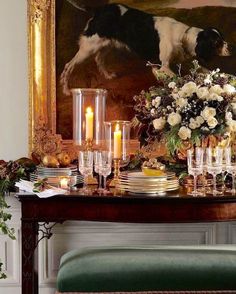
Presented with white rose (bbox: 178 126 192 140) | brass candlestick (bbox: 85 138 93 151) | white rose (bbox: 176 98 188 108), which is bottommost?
brass candlestick (bbox: 85 138 93 151)

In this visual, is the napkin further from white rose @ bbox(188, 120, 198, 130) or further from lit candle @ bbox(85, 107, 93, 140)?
white rose @ bbox(188, 120, 198, 130)

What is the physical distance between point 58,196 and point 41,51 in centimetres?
112

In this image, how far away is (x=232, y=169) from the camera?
313 centimetres

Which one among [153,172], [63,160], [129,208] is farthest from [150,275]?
[63,160]

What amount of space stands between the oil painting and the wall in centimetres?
24

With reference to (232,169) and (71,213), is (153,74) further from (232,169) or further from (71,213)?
(71,213)

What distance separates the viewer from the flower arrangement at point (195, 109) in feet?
10.0

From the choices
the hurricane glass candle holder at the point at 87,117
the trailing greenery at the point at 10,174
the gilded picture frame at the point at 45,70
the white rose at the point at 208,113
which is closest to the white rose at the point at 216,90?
the white rose at the point at 208,113

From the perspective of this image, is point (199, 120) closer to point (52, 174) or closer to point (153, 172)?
point (153, 172)

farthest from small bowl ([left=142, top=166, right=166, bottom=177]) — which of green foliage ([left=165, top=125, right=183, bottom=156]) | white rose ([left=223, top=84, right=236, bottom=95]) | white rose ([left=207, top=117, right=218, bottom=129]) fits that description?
white rose ([left=223, top=84, right=236, bottom=95])

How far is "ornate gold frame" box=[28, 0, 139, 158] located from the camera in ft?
11.6

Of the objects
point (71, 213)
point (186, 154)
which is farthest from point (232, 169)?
point (71, 213)

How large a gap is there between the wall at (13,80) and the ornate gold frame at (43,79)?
0.06m

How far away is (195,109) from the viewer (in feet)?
10.1
